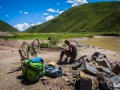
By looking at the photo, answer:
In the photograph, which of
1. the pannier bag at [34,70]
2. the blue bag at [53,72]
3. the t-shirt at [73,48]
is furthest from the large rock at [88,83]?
the t-shirt at [73,48]

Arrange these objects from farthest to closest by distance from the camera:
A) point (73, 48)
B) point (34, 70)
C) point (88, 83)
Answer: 1. point (73, 48)
2. point (34, 70)
3. point (88, 83)

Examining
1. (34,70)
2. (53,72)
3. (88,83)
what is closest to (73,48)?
(53,72)

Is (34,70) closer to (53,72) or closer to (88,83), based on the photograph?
(53,72)

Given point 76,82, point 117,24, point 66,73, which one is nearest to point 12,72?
point 66,73

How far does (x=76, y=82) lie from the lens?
A: 10047mm

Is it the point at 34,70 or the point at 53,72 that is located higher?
the point at 34,70

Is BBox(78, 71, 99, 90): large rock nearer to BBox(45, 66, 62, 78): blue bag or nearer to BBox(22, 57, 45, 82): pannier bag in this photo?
BBox(45, 66, 62, 78): blue bag

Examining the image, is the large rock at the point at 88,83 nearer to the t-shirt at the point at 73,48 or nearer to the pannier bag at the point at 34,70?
the pannier bag at the point at 34,70

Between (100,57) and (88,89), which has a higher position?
(100,57)

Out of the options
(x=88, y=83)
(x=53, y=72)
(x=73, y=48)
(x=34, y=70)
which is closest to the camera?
(x=88, y=83)

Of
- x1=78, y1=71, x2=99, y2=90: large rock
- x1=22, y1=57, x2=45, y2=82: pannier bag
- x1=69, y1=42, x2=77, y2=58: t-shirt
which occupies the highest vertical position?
x1=69, y1=42, x2=77, y2=58: t-shirt

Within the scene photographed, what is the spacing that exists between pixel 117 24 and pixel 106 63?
118338mm

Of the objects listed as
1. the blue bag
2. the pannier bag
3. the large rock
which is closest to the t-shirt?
the blue bag

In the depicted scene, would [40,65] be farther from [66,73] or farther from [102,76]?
[102,76]
